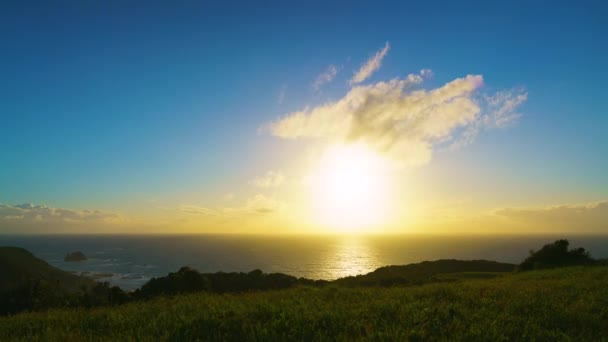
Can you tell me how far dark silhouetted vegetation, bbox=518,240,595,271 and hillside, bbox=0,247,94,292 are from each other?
115270 millimetres

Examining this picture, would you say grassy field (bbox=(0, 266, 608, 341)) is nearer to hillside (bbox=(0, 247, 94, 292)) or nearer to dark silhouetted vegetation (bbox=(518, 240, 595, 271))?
dark silhouetted vegetation (bbox=(518, 240, 595, 271))

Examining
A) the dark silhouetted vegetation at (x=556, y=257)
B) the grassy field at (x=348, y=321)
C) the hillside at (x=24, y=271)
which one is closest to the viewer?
the grassy field at (x=348, y=321)

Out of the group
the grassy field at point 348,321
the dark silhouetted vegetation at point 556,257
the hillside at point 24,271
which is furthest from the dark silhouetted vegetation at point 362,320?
the hillside at point 24,271

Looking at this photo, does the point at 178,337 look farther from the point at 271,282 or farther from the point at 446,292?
the point at 271,282

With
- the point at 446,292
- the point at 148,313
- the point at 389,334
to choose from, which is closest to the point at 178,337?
the point at 148,313

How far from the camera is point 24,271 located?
112 meters

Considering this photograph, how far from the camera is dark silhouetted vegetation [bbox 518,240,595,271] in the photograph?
3466 cm

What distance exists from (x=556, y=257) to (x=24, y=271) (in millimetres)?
140922

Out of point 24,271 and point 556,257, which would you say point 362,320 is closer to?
point 556,257

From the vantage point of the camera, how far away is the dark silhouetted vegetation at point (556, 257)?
3466cm

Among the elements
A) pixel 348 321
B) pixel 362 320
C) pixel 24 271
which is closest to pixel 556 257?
pixel 362 320

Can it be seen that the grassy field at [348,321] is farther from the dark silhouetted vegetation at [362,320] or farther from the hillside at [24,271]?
the hillside at [24,271]

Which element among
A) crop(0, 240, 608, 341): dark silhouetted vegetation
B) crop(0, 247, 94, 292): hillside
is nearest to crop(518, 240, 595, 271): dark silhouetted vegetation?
crop(0, 240, 608, 341): dark silhouetted vegetation

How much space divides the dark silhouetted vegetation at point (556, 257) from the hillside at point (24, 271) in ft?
378
